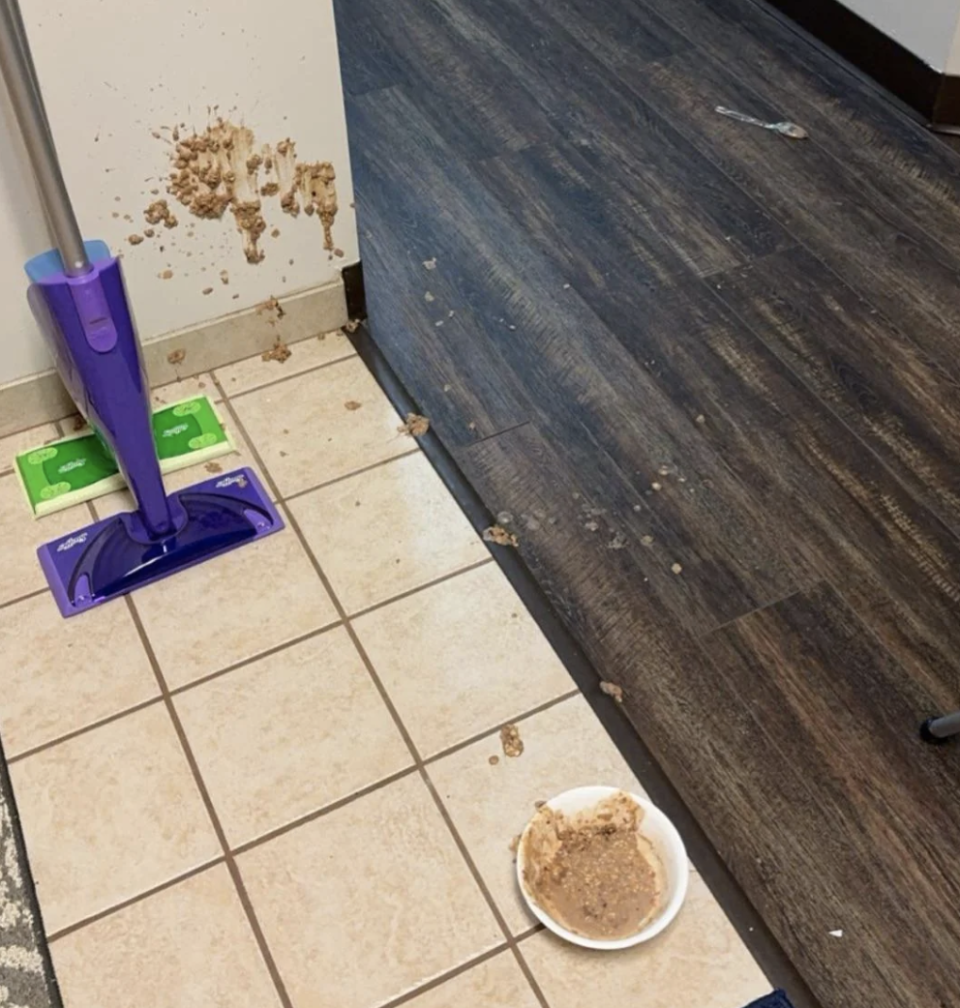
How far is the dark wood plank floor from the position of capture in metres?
1.41

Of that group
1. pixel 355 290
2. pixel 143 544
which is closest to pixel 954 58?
pixel 355 290

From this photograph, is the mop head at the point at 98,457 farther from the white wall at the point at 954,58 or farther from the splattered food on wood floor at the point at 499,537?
the white wall at the point at 954,58

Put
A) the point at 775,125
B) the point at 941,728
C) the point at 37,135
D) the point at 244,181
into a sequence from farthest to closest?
the point at 775,125, the point at 244,181, the point at 941,728, the point at 37,135

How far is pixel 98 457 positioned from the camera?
180cm

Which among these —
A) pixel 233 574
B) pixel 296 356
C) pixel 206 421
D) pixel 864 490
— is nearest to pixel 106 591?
pixel 233 574

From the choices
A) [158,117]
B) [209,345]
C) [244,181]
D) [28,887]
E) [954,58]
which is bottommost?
[28,887]

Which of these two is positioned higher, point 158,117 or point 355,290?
point 158,117

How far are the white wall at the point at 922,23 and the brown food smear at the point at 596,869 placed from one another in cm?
175

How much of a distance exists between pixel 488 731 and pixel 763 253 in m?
1.13

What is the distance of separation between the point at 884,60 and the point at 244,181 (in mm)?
1493

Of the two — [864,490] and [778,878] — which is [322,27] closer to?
[864,490]

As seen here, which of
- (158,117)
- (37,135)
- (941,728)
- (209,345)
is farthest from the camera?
(209,345)

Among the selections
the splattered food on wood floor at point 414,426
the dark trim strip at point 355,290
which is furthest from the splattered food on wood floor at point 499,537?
the dark trim strip at point 355,290

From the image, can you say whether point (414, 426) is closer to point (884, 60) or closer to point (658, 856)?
point (658, 856)
